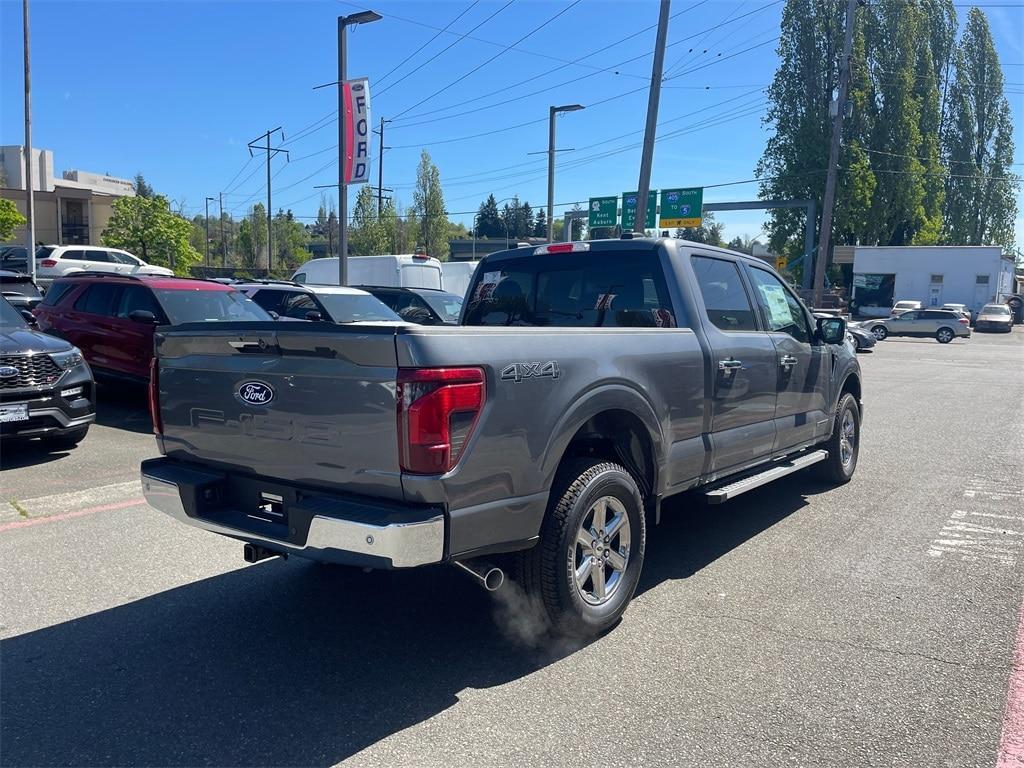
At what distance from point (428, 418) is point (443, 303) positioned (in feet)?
41.4

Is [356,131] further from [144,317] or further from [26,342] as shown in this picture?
[26,342]

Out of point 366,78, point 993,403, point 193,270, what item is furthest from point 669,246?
point 193,270

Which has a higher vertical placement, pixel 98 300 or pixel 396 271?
pixel 396 271

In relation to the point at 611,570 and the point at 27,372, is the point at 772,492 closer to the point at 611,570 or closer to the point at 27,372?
the point at 611,570

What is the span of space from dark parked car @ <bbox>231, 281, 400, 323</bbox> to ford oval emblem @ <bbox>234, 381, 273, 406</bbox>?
27.3ft

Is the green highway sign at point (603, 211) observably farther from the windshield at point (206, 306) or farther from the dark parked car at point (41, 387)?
the dark parked car at point (41, 387)

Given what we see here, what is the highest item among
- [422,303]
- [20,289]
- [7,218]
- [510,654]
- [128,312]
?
[7,218]

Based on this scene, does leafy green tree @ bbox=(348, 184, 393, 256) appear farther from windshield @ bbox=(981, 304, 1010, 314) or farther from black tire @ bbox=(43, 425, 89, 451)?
→ black tire @ bbox=(43, 425, 89, 451)

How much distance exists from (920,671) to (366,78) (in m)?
15.6

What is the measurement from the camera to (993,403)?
1402 centimetres

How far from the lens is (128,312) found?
1045 centimetres

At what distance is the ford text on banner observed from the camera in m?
16.6

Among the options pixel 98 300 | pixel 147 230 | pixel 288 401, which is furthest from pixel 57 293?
pixel 147 230

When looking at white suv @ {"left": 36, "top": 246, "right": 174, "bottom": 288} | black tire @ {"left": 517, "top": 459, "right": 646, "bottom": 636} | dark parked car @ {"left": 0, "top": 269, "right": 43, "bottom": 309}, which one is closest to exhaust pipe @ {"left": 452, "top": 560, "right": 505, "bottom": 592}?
black tire @ {"left": 517, "top": 459, "right": 646, "bottom": 636}
